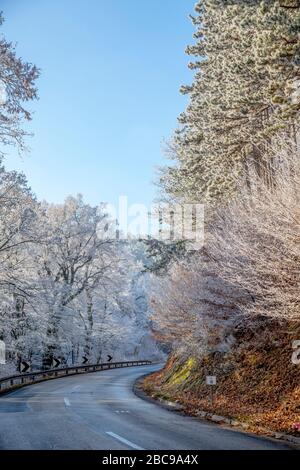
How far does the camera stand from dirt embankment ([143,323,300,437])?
11430mm

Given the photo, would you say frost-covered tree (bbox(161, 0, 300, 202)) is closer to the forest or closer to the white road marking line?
the forest

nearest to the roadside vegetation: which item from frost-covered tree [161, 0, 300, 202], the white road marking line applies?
frost-covered tree [161, 0, 300, 202]

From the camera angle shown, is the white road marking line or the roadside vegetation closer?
the white road marking line

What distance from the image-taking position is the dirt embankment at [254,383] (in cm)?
1143

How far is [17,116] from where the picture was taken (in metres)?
12.4

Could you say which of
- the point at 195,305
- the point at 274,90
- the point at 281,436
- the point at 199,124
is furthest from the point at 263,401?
the point at 199,124

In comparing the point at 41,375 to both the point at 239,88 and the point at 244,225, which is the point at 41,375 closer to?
the point at 244,225

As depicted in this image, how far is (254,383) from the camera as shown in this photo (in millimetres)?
14070

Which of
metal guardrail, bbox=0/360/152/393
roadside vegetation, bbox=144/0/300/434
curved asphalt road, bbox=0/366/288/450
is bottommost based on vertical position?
metal guardrail, bbox=0/360/152/393

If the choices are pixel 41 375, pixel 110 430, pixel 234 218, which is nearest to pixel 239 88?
pixel 234 218

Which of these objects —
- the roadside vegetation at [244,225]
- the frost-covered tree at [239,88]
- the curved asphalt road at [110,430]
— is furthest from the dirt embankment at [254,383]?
the frost-covered tree at [239,88]

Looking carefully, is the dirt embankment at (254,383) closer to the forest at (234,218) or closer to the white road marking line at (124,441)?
the forest at (234,218)

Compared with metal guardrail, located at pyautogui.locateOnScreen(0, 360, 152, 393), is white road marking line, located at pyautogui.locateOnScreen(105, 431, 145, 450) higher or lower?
higher

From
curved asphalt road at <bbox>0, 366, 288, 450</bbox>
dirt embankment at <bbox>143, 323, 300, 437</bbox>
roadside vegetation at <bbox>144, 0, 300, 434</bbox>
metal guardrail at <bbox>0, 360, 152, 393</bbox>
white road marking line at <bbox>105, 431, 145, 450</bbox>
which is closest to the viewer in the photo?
white road marking line at <bbox>105, 431, 145, 450</bbox>
